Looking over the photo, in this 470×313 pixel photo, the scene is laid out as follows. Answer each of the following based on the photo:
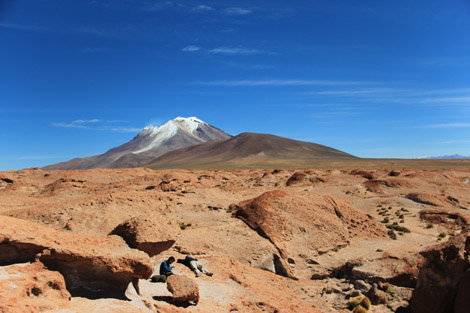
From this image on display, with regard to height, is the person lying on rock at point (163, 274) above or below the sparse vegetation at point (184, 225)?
below

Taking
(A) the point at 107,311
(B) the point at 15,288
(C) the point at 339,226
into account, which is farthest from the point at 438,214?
(B) the point at 15,288

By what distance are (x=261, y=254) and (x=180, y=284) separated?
6915 millimetres

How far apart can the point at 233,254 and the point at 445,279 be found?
8.21m

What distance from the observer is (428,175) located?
43.2 meters

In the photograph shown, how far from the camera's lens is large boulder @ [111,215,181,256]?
10914 millimetres

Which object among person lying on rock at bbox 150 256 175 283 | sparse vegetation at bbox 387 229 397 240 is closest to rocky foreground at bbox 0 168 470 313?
sparse vegetation at bbox 387 229 397 240

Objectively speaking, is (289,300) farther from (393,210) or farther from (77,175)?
(77,175)

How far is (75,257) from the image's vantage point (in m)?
7.57

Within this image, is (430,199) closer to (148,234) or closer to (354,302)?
(354,302)

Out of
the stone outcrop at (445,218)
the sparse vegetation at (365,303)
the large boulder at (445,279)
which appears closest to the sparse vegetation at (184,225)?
the sparse vegetation at (365,303)

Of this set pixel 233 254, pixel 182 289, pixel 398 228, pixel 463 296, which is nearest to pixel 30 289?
pixel 182 289

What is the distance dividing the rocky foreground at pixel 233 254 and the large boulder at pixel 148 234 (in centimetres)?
4

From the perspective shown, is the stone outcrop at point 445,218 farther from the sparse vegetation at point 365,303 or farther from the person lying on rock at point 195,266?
the person lying on rock at point 195,266

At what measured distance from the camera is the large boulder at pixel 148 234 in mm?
10914
